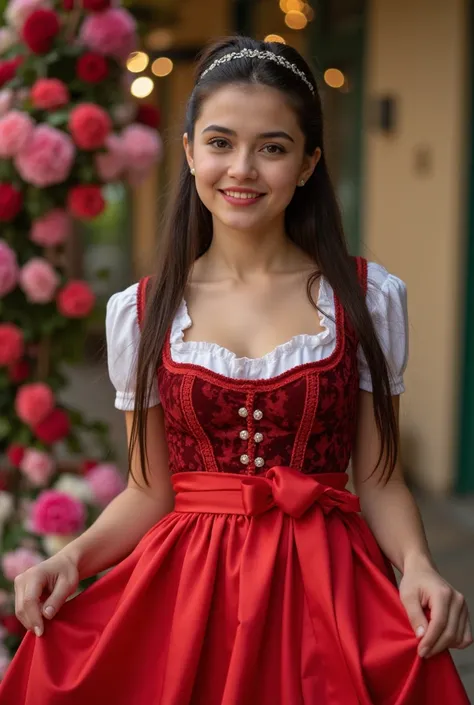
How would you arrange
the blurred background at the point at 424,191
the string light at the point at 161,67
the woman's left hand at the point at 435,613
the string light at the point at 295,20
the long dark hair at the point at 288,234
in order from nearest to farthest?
the woman's left hand at the point at 435,613 < the long dark hair at the point at 288,234 < the blurred background at the point at 424,191 < the string light at the point at 295,20 < the string light at the point at 161,67

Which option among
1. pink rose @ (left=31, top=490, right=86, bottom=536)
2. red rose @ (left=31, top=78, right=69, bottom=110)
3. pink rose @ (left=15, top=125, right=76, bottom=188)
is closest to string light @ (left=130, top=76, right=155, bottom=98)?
red rose @ (left=31, top=78, right=69, bottom=110)

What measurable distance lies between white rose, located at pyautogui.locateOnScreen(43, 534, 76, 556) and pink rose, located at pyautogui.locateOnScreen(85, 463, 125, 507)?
192 mm

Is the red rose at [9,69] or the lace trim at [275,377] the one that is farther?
the red rose at [9,69]

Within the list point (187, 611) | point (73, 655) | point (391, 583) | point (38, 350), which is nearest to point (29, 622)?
Answer: point (73, 655)

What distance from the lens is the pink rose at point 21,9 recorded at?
300 centimetres

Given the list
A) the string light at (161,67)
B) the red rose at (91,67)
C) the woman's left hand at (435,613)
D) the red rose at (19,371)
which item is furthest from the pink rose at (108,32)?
the string light at (161,67)

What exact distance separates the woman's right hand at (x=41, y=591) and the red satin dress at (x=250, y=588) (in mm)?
42

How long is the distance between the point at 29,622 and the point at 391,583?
24.2 inches

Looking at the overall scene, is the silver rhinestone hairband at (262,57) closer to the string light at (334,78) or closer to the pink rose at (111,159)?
the pink rose at (111,159)

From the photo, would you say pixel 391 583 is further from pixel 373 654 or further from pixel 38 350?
pixel 38 350

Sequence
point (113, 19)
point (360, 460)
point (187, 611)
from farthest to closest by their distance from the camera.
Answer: point (113, 19) < point (360, 460) < point (187, 611)

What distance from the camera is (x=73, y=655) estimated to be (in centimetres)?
175

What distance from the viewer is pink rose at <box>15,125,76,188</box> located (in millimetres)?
2908

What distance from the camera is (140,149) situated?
10.0ft
